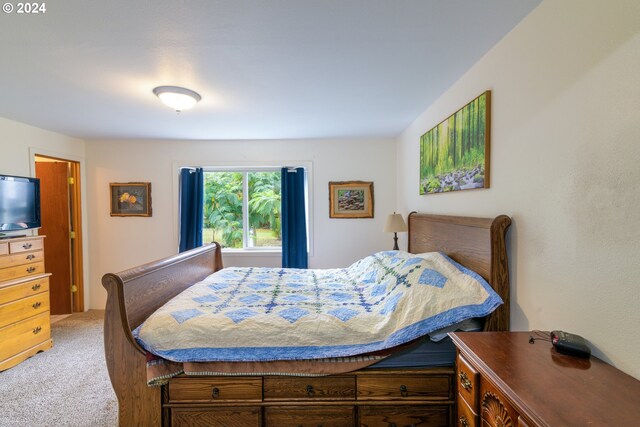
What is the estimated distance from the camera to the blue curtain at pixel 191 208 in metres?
4.07

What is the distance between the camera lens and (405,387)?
67.9 inches

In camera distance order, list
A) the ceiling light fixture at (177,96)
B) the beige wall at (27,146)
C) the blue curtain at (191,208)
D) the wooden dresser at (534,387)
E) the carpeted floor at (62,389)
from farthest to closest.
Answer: the blue curtain at (191,208), the beige wall at (27,146), the ceiling light fixture at (177,96), the carpeted floor at (62,389), the wooden dresser at (534,387)

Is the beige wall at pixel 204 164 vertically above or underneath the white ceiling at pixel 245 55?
underneath

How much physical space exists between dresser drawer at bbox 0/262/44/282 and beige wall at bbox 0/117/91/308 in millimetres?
1017

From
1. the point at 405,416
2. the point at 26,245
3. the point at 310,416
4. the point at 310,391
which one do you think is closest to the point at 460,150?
the point at 405,416

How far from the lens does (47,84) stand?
224cm

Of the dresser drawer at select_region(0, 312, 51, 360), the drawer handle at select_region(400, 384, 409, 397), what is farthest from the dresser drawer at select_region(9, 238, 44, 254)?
the drawer handle at select_region(400, 384, 409, 397)

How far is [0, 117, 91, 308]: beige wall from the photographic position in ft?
10.1

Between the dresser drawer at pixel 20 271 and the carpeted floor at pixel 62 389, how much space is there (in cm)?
79

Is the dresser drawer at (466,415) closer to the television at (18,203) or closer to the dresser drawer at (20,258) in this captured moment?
the dresser drawer at (20,258)

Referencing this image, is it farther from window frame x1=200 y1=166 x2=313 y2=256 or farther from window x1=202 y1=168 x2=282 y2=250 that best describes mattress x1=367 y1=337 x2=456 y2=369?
window x1=202 y1=168 x2=282 y2=250

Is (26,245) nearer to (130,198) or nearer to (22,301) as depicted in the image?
(22,301)

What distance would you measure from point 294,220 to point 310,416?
2.61 meters

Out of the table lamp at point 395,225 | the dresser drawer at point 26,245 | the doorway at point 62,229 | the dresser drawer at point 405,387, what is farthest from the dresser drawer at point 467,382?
the doorway at point 62,229
